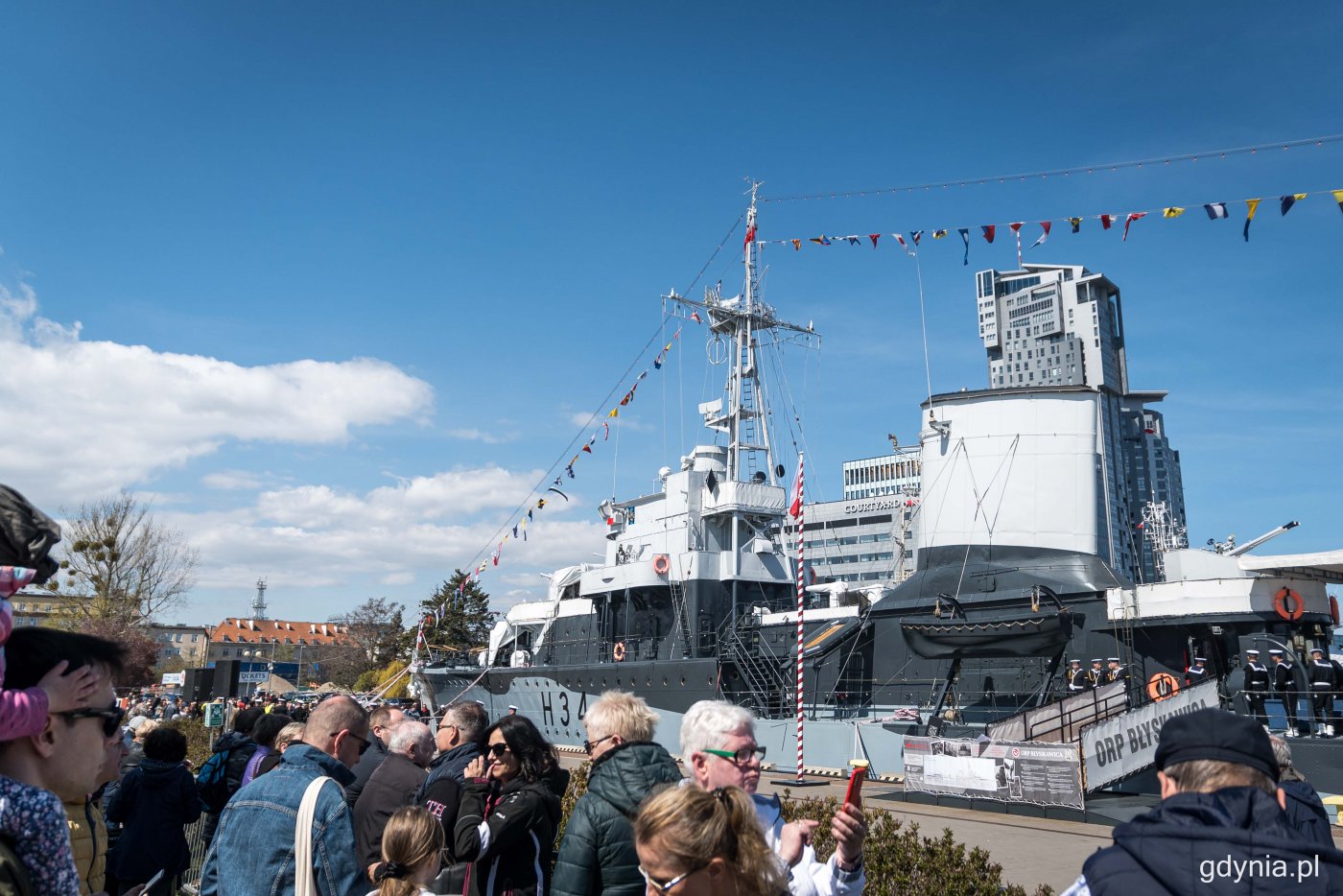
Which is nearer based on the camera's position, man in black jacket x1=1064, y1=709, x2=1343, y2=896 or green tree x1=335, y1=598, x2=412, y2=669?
man in black jacket x1=1064, y1=709, x2=1343, y2=896

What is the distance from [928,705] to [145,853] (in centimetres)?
1523

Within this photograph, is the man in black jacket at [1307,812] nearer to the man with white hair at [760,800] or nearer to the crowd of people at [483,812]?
the crowd of people at [483,812]

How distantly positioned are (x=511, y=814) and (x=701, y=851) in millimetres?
2187

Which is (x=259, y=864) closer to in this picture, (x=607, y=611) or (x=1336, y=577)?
(x=1336, y=577)

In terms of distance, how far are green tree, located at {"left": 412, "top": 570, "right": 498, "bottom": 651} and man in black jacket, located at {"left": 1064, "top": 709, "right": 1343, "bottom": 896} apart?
51522mm

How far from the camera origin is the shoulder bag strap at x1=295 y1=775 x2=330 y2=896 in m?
3.06

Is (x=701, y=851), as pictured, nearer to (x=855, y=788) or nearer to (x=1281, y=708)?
(x=855, y=788)

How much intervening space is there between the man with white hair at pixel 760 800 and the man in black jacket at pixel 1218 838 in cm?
75

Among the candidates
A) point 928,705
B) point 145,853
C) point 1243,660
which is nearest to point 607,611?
point 928,705

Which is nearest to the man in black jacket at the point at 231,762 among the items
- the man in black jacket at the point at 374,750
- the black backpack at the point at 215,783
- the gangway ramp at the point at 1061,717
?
the black backpack at the point at 215,783

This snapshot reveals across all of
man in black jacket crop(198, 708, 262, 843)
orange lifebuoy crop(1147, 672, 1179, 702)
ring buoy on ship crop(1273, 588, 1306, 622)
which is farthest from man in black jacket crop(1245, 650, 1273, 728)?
man in black jacket crop(198, 708, 262, 843)

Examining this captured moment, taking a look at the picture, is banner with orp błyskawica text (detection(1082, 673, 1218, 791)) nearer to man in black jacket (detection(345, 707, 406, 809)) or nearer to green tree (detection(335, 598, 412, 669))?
man in black jacket (detection(345, 707, 406, 809))

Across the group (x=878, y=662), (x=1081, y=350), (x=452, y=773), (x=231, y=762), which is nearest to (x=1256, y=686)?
(x=878, y=662)

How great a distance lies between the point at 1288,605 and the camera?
1445 centimetres
